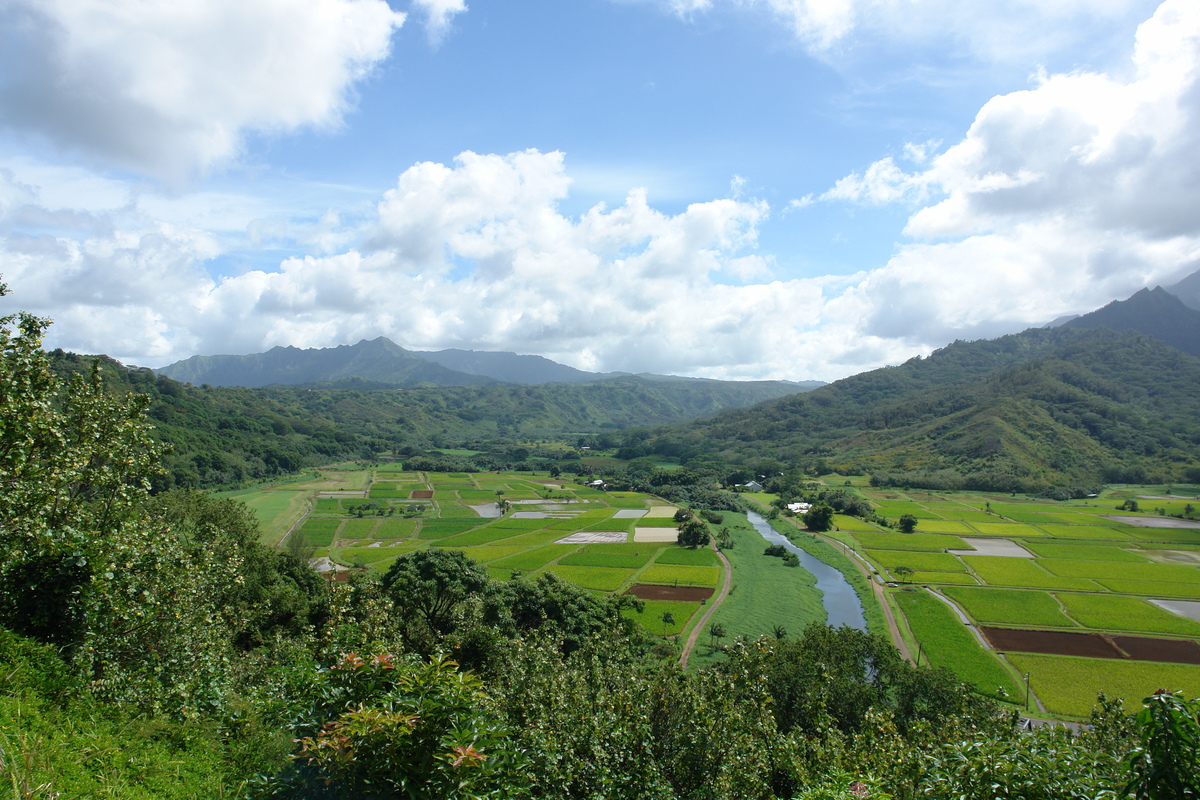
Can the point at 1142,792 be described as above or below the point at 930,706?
above

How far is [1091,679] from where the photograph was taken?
133 ft

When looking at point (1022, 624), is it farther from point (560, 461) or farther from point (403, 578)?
point (560, 461)

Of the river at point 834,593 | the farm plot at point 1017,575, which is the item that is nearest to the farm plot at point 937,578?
the farm plot at point 1017,575

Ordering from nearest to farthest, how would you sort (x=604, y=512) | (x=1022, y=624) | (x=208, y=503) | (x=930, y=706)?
(x=930, y=706), (x=208, y=503), (x=1022, y=624), (x=604, y=512)

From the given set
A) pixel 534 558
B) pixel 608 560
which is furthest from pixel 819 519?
pixel 534 558

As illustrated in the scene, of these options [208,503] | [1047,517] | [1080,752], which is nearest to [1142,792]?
[1080,752]

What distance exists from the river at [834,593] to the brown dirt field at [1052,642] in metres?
10.5

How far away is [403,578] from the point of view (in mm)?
41250

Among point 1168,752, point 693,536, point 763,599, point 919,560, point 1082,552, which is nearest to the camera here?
point 1168,752

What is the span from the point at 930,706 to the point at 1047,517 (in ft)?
278

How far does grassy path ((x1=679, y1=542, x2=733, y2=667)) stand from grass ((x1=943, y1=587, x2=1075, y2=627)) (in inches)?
894

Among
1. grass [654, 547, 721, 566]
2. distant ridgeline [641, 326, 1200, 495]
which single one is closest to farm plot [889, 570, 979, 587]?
grass [654, 547, 721, 566]

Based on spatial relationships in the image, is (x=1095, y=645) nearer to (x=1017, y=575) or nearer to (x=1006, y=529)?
(x=1017, y=575)

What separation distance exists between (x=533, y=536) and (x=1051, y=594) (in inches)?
2534
